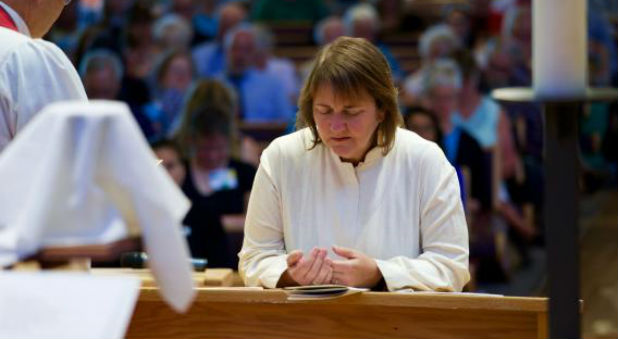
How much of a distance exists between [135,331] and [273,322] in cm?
36

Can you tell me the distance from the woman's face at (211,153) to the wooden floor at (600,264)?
1962 mm

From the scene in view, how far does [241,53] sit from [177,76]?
59 centimetres

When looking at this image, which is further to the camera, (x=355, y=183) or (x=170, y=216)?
(x=355, y=183)

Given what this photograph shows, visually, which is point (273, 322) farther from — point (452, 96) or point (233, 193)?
point (452, 96)

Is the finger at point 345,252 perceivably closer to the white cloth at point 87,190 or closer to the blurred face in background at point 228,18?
the white cloth at point 87,190

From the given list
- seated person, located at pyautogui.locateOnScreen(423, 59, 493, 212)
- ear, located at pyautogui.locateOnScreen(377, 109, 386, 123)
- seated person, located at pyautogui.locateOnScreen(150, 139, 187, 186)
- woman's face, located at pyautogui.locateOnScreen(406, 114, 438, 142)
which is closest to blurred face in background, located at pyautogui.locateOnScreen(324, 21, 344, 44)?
seated person, located at pyautogui.locateOnScreen(423, 59, 493, 212)

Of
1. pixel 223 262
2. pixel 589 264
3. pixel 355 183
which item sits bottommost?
pixel 589 264

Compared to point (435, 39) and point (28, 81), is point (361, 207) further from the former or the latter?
point (435, 39)

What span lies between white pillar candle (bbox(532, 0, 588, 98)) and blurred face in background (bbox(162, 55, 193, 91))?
7.00 meters

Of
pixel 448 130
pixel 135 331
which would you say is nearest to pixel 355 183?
pixel 135 331

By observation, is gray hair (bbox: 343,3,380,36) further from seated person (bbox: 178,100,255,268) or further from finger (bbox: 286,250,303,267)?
finger (bbox: 286,250,303,267)

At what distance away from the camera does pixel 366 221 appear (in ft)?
12.0

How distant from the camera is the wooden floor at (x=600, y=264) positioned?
6750 millimetres

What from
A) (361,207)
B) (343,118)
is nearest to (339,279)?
(361,207)
